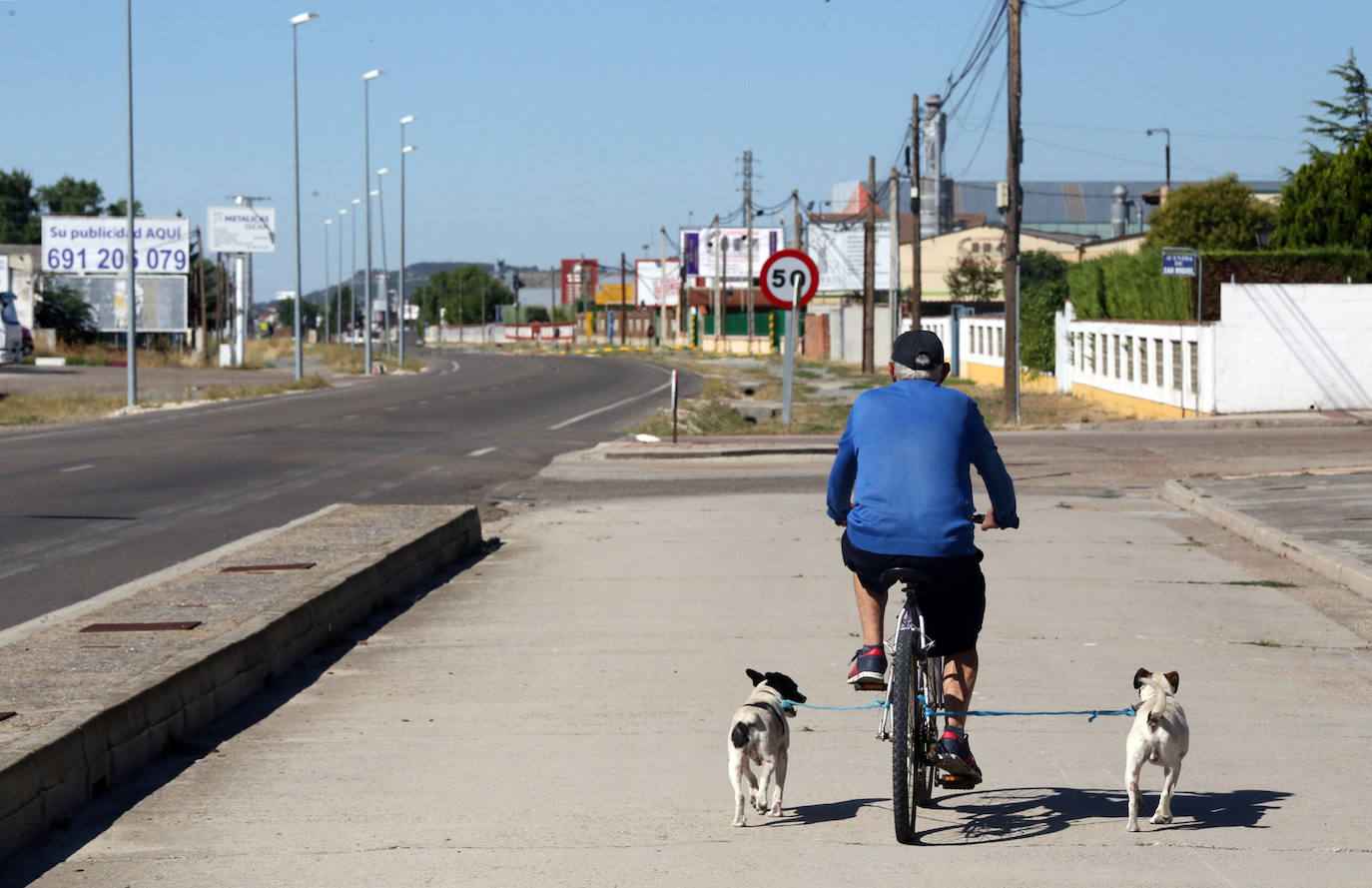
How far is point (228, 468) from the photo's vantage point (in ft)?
74.7

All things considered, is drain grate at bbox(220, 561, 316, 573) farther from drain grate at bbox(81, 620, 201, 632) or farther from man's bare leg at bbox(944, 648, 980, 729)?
man's bare leg at bbox(944, 648, 980, 729)

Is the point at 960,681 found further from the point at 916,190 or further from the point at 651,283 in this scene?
the point at 651,283

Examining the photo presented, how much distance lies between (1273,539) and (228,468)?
1395cm

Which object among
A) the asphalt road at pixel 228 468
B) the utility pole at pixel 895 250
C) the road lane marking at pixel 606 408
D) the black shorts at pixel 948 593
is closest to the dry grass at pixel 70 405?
the asphalt road at pixel 228 468

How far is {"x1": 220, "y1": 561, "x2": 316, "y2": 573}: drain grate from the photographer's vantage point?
1095cm

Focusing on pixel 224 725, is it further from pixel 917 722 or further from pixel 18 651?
pixel 917 722

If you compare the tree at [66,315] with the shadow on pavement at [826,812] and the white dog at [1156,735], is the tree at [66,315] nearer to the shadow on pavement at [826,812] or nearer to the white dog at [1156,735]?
the shadow on pavement at [826,812]

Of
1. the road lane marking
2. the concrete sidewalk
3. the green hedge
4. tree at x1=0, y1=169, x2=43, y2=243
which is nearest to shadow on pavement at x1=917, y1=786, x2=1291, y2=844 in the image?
the concrete sidewalk

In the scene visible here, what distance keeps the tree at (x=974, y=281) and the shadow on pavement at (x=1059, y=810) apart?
9036 cm

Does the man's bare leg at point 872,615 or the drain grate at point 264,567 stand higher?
the man's bare leg at point 872,615

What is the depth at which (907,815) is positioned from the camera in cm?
559

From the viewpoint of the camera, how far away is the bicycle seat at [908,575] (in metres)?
5.71

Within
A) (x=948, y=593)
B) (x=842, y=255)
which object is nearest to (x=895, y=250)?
(x=948, y=593)

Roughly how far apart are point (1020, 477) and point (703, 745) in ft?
50.6
